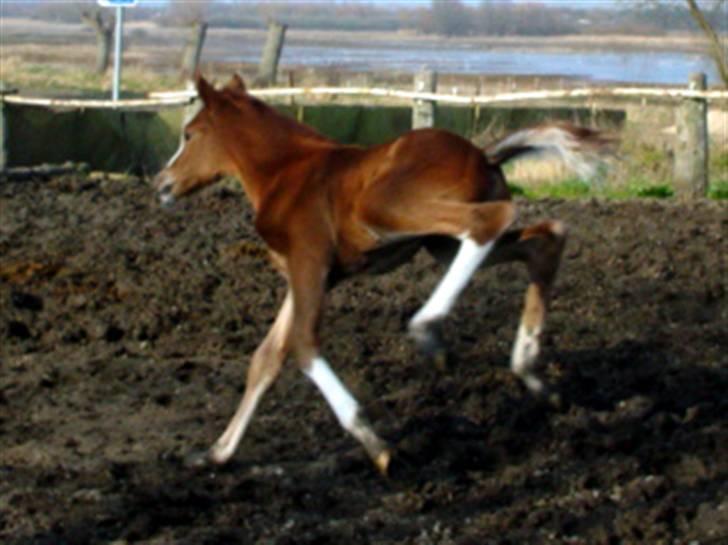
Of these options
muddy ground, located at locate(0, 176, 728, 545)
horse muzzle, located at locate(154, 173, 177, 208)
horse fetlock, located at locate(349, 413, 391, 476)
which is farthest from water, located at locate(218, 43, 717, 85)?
horse fetlock, located at locate(349, 413, 391, 476)

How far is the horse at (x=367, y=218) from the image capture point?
738 cm

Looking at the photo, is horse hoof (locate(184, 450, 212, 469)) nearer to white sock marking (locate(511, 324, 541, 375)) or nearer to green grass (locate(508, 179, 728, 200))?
white sock marking (locate(511, 324, 541, 375))

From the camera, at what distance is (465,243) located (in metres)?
7.39

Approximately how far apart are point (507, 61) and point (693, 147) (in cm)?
5546

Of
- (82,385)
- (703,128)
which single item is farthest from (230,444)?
(703,128)

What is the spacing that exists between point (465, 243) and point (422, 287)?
4302 mm

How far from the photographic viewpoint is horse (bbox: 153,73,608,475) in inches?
291

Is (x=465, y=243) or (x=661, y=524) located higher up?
(x=465, y=243)

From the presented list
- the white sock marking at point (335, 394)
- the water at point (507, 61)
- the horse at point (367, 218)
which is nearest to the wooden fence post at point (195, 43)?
the water at point (507, 61)

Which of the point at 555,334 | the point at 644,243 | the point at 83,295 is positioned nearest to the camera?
the point at 555,334

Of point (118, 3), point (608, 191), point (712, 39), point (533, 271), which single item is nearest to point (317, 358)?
point (533, 271)

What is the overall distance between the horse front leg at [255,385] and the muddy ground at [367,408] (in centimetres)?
10

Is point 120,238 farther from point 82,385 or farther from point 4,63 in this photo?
point 4,63

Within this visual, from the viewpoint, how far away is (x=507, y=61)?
238 feet
